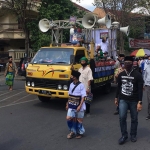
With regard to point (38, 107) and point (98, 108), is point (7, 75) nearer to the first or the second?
point (38, 107)

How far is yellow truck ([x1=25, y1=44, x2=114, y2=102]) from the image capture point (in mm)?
8023

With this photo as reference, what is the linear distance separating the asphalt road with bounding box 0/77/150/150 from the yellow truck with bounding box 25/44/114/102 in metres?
0.62

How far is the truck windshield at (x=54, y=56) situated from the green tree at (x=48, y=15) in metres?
11.2

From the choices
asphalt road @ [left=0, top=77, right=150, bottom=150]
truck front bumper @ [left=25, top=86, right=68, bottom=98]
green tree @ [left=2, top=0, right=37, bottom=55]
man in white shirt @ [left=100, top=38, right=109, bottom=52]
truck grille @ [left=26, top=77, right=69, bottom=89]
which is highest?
green tree @ [left=2, top=0, right=37, bottom=55]

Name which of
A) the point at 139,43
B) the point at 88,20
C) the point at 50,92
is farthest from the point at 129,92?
the point at 139,43

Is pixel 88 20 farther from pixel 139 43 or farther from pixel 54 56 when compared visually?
pixel 139 43

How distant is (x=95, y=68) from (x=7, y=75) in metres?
4.70

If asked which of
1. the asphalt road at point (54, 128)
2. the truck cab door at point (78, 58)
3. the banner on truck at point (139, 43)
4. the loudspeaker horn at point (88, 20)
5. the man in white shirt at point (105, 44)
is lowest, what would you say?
the asphalt road at point (54, 128)

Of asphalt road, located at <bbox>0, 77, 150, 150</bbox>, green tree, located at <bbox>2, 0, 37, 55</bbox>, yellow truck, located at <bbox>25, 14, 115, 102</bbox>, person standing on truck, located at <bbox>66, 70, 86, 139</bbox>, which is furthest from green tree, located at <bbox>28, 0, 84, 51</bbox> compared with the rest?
person standing on truck, located at <bbox>66, 70, 86, 139</bbox>

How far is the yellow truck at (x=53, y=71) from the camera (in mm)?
8023

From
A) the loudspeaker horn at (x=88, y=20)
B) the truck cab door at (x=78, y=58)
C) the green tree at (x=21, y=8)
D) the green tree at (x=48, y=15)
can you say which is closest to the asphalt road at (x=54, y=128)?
the truck cab door at (x=78, y=58)

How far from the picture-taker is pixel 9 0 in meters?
20.0

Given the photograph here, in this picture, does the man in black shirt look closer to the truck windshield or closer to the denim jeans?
the denim jeans

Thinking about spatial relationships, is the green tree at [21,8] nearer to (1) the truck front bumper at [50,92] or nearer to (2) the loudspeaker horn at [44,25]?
(2) the loudspeaker horn at [44,25]
